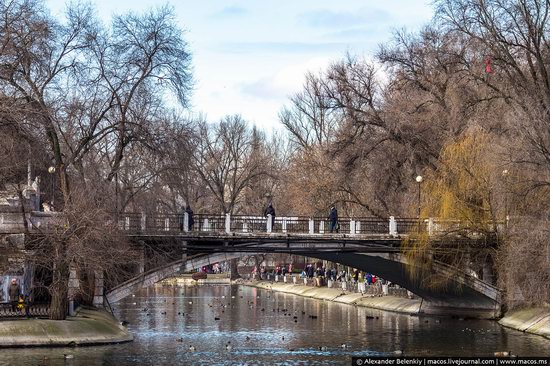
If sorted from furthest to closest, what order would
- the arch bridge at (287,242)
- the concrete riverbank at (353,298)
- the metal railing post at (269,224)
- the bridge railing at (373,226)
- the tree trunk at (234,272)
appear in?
the tree trunk at (234,272), the concrete riverbank at (353,298), the bridge railing at (373,226), the metal railing post at (269,224), the arch bridge at (287,242)

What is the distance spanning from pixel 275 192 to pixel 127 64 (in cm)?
5775

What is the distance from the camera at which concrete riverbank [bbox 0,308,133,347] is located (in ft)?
138

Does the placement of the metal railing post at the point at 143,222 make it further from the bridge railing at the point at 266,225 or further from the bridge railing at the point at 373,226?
the bridge railing at the point at 373,226

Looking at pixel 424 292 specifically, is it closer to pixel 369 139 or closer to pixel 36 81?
pixel 369 139

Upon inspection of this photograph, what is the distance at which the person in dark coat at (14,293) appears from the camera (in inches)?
1726

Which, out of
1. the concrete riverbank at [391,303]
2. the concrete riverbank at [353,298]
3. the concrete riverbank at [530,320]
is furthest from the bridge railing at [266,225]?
the concrete riverbank at [353,298]

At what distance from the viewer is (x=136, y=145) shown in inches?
2116

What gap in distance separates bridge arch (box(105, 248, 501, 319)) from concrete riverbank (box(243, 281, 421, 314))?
1821 mm

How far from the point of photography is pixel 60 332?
43281 millimetres

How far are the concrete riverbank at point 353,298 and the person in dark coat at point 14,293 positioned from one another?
1128 inches

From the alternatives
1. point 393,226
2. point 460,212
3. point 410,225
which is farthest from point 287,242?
point 460,212

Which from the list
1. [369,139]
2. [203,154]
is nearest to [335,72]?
[369,139]

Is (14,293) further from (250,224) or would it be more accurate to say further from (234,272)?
(234,272)

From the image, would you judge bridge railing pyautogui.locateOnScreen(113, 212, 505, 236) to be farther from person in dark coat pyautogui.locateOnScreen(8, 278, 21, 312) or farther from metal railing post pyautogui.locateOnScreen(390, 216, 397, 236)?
person in dark coat pyautogui.locateOnScreen(8, 278, 21, 312)
